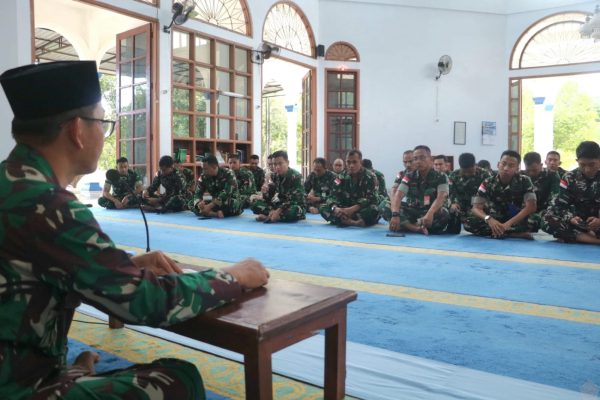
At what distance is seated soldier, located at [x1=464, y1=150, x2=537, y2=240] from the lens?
191 inches

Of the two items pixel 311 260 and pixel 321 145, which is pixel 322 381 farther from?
pixel 321 145

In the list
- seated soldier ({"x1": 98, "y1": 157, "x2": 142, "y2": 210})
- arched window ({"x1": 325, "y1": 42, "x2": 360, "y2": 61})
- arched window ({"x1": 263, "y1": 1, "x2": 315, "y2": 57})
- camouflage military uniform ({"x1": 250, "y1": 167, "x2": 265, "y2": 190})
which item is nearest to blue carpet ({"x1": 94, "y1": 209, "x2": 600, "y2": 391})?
seated soldier ({"x1": 98, "y1": 157, "x2": 142, "y2": 210})

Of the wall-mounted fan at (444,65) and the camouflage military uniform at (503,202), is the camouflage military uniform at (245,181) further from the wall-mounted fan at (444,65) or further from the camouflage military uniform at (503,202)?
the wall-mounted fan at (444,65)

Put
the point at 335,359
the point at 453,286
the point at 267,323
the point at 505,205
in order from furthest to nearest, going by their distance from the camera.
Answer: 1. the point at 505,205
2. the point at 453,286
3. the point at 335,359
4. the point at 267,323

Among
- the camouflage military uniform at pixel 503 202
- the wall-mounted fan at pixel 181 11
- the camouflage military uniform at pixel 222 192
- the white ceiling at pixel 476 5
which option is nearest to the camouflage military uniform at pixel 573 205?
the camouflage military uniform at pixel 503 202

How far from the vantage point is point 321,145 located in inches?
420

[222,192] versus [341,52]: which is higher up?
[341,52]

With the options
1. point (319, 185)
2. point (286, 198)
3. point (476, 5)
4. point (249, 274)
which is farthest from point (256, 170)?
point (249, 274)

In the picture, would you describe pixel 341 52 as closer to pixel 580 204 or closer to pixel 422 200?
pixel 422 200

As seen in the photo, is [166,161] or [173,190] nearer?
[166,161]

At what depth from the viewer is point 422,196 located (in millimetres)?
5371

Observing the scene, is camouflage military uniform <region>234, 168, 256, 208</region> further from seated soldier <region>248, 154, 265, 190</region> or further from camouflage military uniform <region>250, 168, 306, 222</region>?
camouflage military uniform <region>250, 168, 306, 222</region>

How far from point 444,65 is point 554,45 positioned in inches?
89.4

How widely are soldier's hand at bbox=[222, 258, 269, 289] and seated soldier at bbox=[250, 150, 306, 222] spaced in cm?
487
